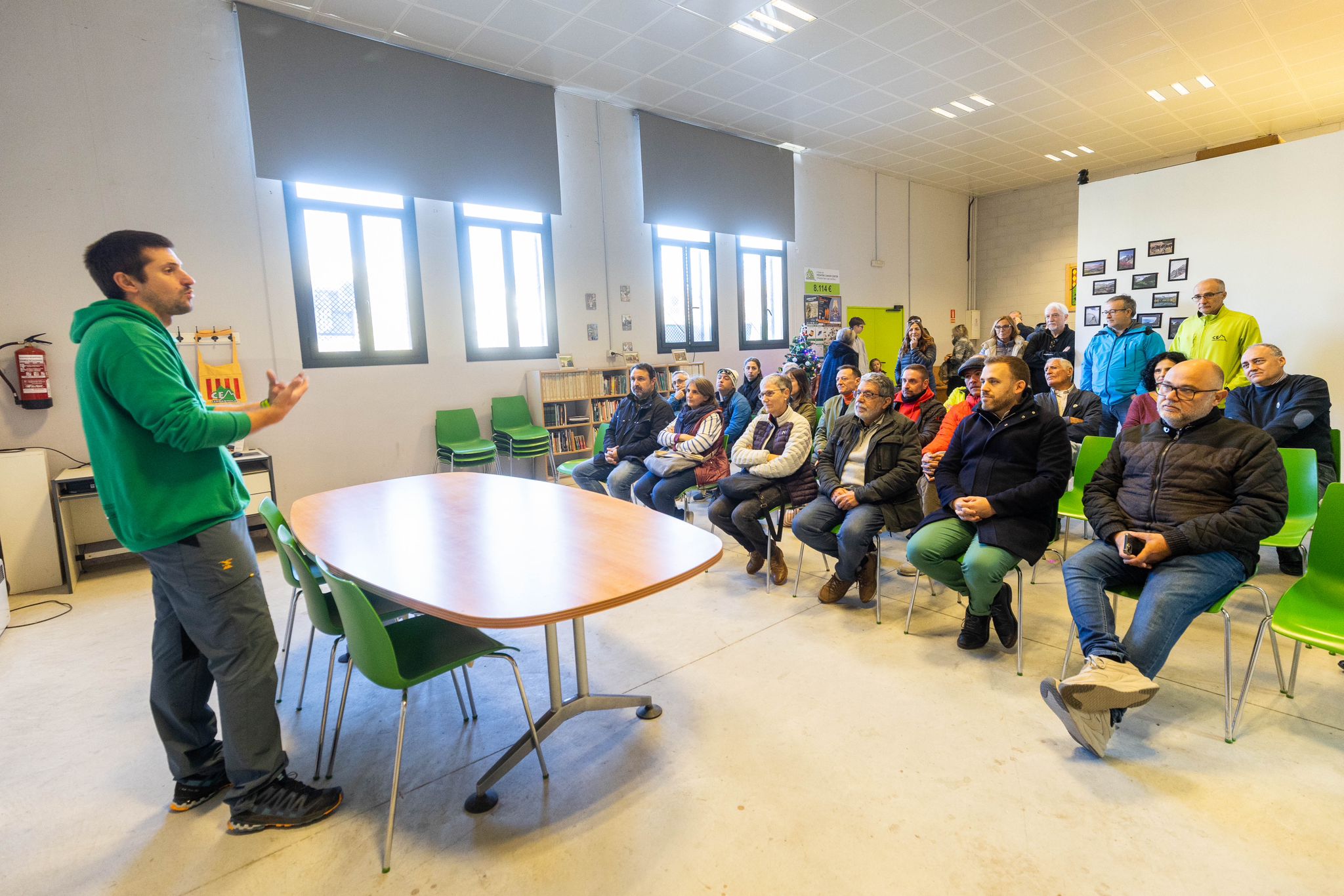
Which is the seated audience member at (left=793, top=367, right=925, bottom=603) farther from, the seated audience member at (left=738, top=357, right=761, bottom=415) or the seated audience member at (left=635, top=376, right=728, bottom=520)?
the seated audience member at (left=738, top=357, right=761, bottom=415)

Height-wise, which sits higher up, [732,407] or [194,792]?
[732,407]

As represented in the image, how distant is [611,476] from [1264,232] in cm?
614

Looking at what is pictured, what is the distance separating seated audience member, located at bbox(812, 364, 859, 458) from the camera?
3.88 meters

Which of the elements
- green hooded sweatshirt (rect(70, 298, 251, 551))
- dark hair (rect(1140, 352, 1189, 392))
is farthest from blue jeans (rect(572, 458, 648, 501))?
dark hair (rect(1140, 352, 1189, 392))

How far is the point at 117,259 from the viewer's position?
183 cm

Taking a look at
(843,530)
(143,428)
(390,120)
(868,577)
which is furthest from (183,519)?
(390,120)

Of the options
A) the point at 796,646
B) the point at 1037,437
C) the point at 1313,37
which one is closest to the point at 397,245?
the point at 796,646

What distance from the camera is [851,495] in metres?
3.32

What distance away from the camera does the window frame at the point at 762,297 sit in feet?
28.8

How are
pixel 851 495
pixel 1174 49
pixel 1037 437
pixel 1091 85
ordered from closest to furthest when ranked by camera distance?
pixel 1037 437
pixel 851 495
pixel 1174 49
pixel 1091 85

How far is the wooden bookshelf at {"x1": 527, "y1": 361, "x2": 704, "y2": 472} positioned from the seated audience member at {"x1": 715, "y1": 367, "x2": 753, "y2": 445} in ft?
4.15

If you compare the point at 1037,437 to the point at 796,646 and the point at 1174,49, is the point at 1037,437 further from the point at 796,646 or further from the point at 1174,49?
the point at 1174,49

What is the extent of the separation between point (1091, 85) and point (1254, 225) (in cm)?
237

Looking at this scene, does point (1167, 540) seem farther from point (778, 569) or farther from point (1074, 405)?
point (1074, 405)
